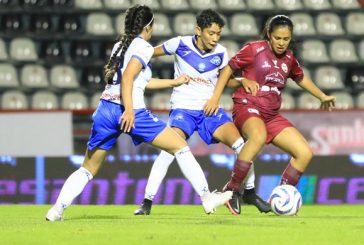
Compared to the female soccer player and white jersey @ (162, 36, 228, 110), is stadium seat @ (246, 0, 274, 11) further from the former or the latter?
the female soccer player

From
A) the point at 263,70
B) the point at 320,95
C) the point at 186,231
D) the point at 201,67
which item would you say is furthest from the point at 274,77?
the point at 186,231

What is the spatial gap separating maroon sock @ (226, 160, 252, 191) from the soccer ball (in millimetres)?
350

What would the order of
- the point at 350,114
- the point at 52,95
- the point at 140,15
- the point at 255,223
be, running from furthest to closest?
the point at 52,95, the point at 350,114, the point at 140,15, the point at 255,223

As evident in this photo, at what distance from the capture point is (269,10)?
17734 millimetres

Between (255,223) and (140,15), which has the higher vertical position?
(140,15)

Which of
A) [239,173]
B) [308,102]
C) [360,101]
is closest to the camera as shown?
[239,173]

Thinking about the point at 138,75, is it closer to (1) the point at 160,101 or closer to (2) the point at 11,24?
(1) the point at 160,101

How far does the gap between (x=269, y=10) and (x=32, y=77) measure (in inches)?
168

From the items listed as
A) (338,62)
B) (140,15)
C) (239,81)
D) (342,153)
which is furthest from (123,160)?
(338,62)

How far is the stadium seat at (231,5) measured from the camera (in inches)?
690

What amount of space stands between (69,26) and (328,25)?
4.41m

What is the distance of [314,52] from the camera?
57.0ft

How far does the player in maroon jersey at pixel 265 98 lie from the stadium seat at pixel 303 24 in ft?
27.5

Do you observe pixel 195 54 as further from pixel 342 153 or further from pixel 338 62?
pixel 338 62
